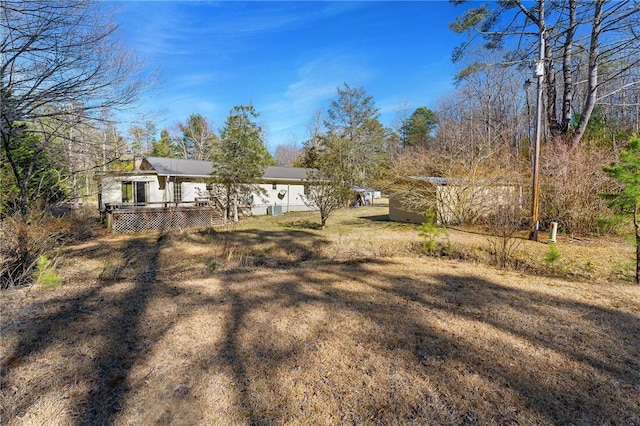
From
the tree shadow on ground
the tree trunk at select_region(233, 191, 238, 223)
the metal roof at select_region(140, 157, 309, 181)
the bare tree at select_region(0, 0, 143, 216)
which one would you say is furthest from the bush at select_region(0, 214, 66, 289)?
the metal roof at select_region(140, 157, 309, 181)

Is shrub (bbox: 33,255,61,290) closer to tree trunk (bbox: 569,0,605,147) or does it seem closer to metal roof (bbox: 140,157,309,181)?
metal roof (bbox: 140,157,309,181)

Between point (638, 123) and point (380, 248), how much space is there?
21334 millimetres

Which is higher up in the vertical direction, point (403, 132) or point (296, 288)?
point (403, 132)

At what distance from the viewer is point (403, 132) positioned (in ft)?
128

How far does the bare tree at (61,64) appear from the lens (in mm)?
4473

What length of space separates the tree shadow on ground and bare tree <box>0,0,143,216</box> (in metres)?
3.25

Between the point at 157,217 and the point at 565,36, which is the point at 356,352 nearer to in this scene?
the point at 157,217

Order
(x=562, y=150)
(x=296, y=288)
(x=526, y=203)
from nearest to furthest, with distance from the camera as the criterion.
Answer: (x=296, y=288) < (x=562, y=150) < (x=526, y=203)

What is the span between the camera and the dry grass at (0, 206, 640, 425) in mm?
1978

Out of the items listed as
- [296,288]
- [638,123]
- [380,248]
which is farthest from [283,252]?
[638,123]

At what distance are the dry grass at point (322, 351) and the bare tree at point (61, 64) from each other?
3083 mm

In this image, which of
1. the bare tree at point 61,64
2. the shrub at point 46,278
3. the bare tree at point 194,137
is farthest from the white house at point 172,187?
the bare tree at point 194,137

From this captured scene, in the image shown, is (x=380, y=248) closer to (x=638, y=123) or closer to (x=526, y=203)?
(x=526, y=203)

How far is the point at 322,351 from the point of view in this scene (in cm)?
268
